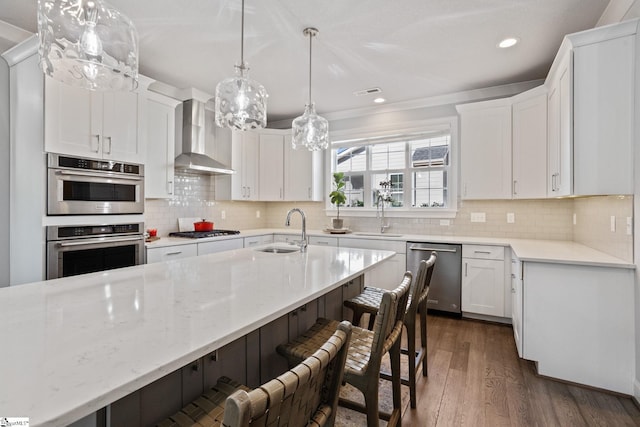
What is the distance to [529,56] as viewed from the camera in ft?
9.96

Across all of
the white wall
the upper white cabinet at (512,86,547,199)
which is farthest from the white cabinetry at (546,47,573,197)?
the white wall

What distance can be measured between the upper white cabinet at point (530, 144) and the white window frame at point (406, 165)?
72cm

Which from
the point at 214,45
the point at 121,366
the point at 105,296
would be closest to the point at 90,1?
the point at 105,296

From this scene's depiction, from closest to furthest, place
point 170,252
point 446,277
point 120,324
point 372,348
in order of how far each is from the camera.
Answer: point 120,324
point 372,348
point 170,252
point 446,277

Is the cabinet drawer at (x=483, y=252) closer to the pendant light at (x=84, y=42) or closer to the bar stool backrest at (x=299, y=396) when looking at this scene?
the bar stool backrest at (x=299, y=396)

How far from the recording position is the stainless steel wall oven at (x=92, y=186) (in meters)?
2.47

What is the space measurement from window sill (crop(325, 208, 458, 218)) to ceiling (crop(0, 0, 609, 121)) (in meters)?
1.52

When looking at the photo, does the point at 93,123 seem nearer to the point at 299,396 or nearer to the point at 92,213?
the point at 92,213

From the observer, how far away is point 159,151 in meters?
3.48

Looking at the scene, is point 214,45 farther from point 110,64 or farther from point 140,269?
point 140,269

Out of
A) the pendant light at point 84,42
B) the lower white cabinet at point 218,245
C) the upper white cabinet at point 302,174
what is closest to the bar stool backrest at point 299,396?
the pendant light at point 84,42

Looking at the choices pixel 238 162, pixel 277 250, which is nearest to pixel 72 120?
pixel 277 250

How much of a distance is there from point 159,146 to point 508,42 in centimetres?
352

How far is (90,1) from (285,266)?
1.55 meters
